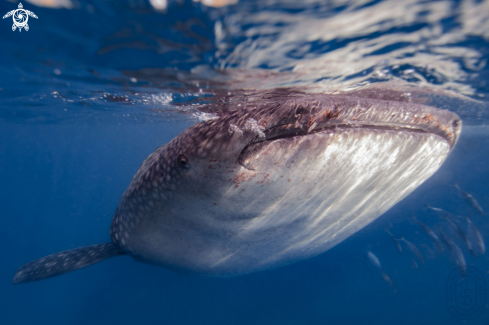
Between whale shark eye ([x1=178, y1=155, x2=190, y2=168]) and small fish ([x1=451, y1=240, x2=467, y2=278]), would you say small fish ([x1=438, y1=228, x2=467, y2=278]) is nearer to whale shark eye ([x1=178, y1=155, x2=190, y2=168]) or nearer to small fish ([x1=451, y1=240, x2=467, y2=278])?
small fish ([x1=451, y1=240, x2=467, y2=278])

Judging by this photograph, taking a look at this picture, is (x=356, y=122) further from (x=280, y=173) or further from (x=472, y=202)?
(x=472, y=202)

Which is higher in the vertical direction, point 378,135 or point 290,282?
point 378,135

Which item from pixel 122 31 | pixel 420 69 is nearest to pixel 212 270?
pixel 122 31

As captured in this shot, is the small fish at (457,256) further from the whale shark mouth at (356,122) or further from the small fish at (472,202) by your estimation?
the whale shark mouth at (356,122)

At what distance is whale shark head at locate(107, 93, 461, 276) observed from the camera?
1.69 metres

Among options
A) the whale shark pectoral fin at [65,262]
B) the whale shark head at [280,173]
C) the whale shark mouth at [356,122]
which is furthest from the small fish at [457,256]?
the whale shark pectoral fin at [65,262]

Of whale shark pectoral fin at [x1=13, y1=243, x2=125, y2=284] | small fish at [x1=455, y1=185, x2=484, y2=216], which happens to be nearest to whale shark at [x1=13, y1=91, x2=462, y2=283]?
whale shark pectoral fin at [x1=13, y1=243, x2=125, y2=284]

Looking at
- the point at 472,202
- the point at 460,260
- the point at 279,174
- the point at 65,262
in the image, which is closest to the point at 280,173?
the point at 279,174

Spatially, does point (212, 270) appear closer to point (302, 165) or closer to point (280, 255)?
point (280, 255)

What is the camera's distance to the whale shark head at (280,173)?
66.4 inches

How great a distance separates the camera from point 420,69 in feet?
16.9

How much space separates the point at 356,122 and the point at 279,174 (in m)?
0.70

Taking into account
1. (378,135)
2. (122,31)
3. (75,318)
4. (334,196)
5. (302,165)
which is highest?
(122,31)

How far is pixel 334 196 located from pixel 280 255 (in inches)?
65.9
